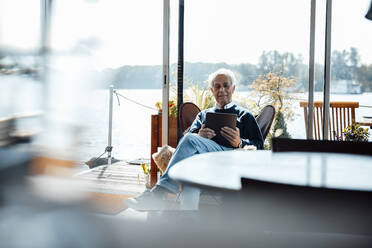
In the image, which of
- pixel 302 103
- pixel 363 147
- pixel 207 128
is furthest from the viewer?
pixel 302 103

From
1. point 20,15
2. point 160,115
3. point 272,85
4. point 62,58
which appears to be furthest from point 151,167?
point 20,15

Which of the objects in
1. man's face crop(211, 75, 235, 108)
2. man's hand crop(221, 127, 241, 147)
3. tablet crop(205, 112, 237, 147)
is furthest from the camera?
man's face crop(211, 75, 235, 108)

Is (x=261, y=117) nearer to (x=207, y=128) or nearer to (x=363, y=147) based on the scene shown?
(x=207, y=128)

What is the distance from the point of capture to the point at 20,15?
13.5ft

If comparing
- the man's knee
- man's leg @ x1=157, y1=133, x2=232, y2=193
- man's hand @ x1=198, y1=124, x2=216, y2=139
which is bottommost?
man's leg @ x1=157, y1=133, x2=232, y2=193

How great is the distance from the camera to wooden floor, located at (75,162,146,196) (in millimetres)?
3530

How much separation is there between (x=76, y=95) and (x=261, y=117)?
2774 mm

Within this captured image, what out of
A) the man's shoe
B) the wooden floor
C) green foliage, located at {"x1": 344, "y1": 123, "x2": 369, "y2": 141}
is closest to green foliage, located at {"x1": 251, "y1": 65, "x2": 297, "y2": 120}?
green foliage, located at {"x1": 344, "y1": 123, "x2": 369, "y2": 141}

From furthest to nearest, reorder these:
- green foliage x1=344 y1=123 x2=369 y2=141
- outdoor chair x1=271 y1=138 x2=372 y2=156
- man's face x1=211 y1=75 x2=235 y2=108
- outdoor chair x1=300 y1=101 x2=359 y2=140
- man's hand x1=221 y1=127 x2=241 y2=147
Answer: outdoor chair x1=300 y1=101 x2=359 y2=140 → green foliage x1=344 y1=123 x2=369 y2=141 → man's face x1=211 y1=75 x2=235 y2=108 → man's hand x1=221 y1=127 x2=241 y2=147 → outdoor chair x1=271 y1=138 x2=372 y2=156

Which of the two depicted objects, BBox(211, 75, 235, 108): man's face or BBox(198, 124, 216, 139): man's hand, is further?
BBox(211, 75, 235, 108): man's face

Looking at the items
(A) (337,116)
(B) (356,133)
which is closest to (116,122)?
(A) (337,116)

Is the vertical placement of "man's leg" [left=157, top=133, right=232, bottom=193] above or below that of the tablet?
below

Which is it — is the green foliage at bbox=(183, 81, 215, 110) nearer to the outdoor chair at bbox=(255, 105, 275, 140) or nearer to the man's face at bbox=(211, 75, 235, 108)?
the man's face at bbox=(211, 75, 235, 108)

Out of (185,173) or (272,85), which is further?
(272,85)
